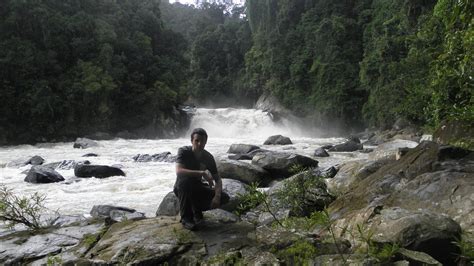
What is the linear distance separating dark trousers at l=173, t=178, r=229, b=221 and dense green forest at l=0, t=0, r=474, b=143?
12.3 meters

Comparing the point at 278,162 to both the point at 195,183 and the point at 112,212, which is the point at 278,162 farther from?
the point at 195,183

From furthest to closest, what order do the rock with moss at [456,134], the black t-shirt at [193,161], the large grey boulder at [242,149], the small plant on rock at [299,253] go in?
the large grey boulder at [242,149] → the rock with moss at [456,134] → the black t-shirt at [193,161] → the small plant on rock at [299,253]

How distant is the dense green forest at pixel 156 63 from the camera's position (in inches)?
868

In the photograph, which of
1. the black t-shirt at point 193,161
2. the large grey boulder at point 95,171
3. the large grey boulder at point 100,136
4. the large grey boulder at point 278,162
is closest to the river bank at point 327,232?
the black t-shirt at point 193,161

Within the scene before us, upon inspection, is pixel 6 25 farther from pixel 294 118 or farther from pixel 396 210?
pixel 396 210

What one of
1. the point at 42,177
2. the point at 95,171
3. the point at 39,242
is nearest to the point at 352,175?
the point at 39,242

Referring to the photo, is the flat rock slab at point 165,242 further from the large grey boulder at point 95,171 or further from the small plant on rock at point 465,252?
the large grey boulder at point 95,171

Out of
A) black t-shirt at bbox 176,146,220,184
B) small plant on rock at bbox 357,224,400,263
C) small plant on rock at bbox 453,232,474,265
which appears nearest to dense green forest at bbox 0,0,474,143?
black t-shirt at bbox 176,146,220,184

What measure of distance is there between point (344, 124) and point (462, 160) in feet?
77.6

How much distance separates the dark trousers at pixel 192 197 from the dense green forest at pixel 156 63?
40.2 feet

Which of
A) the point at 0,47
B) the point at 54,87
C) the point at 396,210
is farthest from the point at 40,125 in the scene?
the point at 396,210

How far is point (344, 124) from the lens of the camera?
27.9 m

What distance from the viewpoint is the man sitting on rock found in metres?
4.00

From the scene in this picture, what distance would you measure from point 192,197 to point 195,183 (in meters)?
0.15
